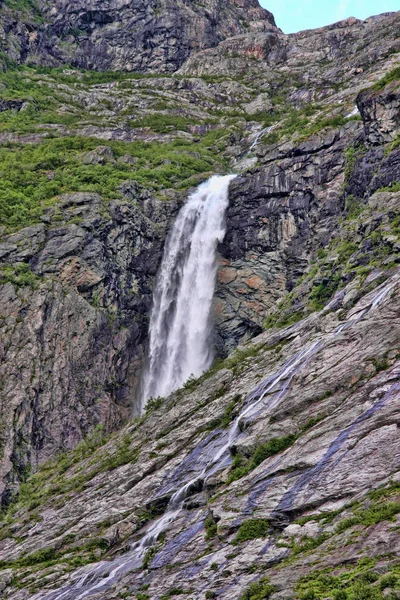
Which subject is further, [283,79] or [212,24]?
[212,24]

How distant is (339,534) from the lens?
22.2 meters

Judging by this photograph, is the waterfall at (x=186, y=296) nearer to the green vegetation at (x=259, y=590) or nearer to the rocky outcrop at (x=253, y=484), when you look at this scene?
the rocky outcrop at (x=253, y=484)

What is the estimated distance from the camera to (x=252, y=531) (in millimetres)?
25688

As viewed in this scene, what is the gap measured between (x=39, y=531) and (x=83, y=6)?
11654cm

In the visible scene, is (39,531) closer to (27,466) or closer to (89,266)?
(27,466)

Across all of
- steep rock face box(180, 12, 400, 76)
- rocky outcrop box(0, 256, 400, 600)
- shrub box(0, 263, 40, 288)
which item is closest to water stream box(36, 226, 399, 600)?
rocky outcrop box(0, 256, 400, 600)

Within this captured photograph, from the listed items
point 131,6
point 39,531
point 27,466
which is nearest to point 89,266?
point 27,466

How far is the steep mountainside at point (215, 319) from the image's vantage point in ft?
84.7

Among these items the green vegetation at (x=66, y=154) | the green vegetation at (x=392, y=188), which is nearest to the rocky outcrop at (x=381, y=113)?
the green vegetation at (x=392, y=188)

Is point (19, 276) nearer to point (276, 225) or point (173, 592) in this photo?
point (276, 225)

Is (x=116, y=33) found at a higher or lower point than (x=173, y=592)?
higher

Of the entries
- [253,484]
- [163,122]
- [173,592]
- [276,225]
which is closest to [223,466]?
[253,484]

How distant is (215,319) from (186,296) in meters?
3.95

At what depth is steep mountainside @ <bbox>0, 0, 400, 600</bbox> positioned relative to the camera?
25.8 meters
